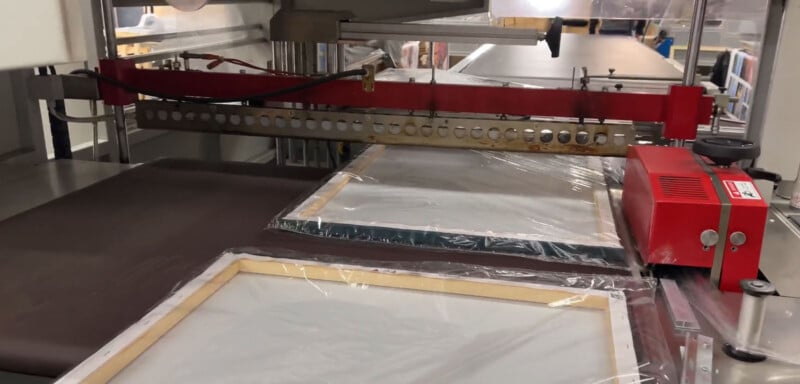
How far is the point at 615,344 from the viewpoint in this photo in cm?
73

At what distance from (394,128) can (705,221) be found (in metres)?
0.67

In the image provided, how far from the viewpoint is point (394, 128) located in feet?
4.45

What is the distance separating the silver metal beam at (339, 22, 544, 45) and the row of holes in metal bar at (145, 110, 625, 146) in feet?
0.68

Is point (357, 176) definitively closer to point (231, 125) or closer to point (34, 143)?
point (231, 125)

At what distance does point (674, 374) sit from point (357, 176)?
84 cm

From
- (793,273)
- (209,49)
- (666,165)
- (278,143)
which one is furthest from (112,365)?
(209,49)

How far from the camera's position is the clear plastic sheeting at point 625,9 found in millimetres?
1893

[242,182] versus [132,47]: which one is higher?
[132,47]

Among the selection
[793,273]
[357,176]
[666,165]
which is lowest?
[793,273]

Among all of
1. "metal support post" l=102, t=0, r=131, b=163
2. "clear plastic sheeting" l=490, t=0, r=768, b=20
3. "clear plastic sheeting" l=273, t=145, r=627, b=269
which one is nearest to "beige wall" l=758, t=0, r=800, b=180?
"clear plastic sheeting" l=490, t=0, r=768, b=20

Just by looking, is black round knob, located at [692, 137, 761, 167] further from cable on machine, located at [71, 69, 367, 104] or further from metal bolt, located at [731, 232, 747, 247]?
cable on machine, located at [71, 69, 367, 104]

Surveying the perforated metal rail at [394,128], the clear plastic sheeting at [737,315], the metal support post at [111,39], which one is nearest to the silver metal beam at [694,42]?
the perforated metal rail at [394,128]

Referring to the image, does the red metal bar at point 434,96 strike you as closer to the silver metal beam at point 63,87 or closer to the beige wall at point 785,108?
the silver metal beam at point 63,87

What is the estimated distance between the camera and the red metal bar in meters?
1.28
